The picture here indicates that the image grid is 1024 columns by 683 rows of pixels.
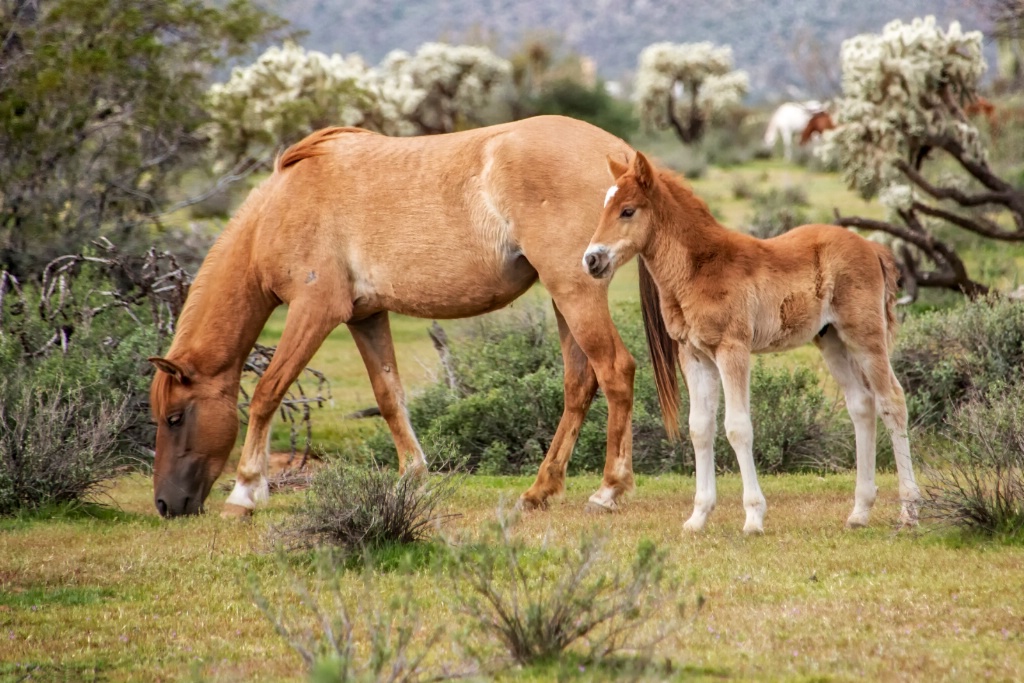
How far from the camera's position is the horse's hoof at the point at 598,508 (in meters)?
7.78

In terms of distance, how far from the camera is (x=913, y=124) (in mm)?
16016

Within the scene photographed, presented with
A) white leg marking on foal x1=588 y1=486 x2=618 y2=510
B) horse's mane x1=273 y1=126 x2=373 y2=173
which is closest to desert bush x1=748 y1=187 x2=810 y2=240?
horse's mane x1=273 y1=126 x2=373 y2=173

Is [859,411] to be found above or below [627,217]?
below

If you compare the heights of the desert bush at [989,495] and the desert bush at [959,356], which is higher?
the desert bush at [989,495]

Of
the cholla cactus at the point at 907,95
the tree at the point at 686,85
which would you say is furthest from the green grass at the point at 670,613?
the tree at the point at 686,85

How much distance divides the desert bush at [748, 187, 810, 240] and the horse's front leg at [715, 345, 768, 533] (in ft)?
43.7

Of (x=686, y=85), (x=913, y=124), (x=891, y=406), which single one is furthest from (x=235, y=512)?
(x=686, y=85)

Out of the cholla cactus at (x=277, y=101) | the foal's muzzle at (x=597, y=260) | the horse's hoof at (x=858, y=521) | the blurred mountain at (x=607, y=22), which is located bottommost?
the blurred mountain at (x=607, y=22)

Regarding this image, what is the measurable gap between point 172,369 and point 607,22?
99822mm

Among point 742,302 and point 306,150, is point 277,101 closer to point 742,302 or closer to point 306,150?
point 306,150

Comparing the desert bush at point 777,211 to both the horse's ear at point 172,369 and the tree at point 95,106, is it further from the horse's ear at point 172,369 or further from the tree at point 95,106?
the horse's ear at point 172,369

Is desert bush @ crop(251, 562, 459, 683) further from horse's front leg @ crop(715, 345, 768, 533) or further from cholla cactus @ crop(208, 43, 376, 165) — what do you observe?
cholla cactus @ crop(208, 43, 376, 165)

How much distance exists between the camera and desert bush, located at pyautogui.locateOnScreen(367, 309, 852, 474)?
10.4 m

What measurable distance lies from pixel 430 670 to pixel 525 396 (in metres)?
6.35
